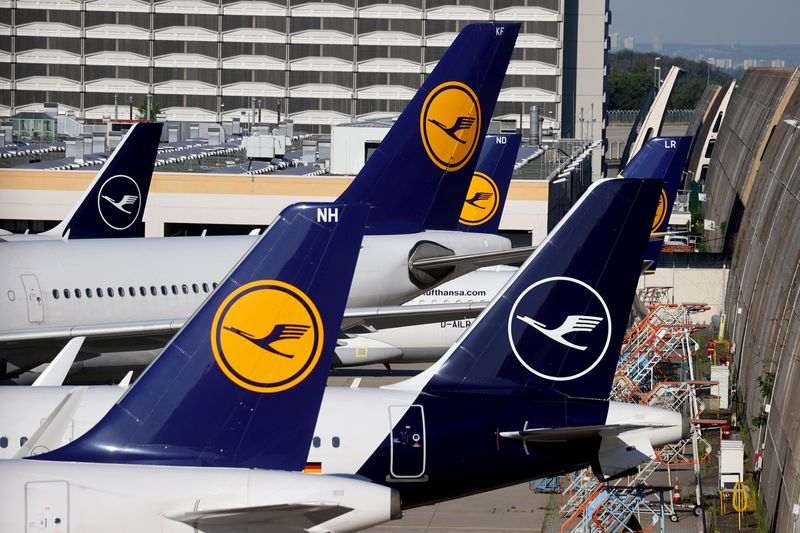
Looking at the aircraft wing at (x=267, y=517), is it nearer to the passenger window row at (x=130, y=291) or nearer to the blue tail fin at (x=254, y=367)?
the blue tail fin at (x=254, y=367)

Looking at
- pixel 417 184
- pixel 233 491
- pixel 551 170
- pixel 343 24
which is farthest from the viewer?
pixel 343 24

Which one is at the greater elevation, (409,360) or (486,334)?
(486,334)

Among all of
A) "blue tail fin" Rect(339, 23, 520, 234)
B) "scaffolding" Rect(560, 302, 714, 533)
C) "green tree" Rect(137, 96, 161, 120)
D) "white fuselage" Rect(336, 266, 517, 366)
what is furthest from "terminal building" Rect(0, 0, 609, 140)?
"blue tail fin" Rect(339, 23, 520, 234)

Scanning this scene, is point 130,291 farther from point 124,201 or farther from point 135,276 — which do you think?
point 124,201

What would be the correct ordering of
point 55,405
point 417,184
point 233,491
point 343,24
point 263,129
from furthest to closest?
point 343,24 < point 263,129 < point 417,184 < point 55,405 < point 233,491

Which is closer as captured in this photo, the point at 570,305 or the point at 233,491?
the point at 233,491

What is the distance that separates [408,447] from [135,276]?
15.4 meters

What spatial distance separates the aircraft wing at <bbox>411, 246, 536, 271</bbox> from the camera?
29.7 metres

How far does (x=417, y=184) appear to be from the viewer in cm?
3169

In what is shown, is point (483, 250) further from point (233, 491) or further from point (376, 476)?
point (233, 491)

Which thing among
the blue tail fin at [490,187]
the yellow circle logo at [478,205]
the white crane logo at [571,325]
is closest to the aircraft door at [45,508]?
the white crane logo at [571,325]

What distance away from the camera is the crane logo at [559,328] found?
1756 cm

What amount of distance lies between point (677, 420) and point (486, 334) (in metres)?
2.79

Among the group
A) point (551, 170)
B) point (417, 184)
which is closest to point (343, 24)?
point (551, 170)
